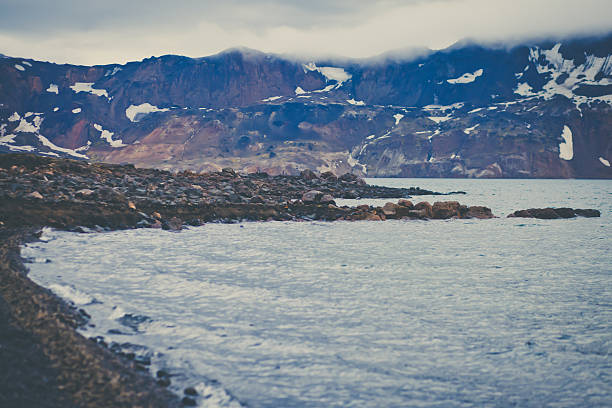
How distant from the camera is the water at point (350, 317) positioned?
813 centimetres

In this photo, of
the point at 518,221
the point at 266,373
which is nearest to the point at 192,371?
the point at 266,373

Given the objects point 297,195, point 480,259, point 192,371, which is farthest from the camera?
point 297,195

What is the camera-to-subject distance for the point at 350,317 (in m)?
12.2

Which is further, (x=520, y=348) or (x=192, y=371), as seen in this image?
(x=520, y=348)

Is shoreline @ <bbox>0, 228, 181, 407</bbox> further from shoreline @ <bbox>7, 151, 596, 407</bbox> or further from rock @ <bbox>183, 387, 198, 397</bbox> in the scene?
rock @ <bbox>183, 387, 198, 397</bbox>

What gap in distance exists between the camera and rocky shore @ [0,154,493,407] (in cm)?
706

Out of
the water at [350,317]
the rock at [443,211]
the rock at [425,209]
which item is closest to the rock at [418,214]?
the rock at [425,209]

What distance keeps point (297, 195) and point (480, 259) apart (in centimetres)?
3610

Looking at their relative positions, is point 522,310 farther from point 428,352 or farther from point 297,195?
point 297,195

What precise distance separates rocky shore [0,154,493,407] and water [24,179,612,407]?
0.78 metres

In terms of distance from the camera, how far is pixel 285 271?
61.0 ft

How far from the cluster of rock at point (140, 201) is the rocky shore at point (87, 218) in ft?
0.28

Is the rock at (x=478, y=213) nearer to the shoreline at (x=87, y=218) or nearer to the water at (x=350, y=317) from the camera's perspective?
the shoreline at (x=87, y=218)

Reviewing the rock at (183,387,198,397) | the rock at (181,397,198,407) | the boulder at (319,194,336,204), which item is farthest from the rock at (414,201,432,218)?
the rock at (181,397,198,407)
